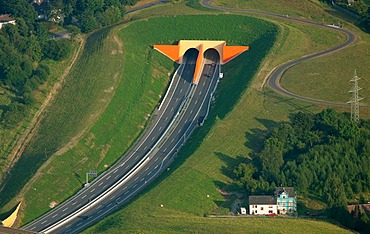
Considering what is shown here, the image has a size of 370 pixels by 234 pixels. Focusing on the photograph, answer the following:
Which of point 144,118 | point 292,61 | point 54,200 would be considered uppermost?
point 292,61

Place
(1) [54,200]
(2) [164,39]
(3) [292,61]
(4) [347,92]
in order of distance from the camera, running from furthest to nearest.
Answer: (2) [164,39], (3) [292,61], (4) [347,92], (1) [54,200]

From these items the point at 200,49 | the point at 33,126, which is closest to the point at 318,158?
the point at 33,126

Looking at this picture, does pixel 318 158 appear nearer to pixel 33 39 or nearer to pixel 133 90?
pixel 133 90

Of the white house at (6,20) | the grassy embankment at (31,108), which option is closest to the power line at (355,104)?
the grassy embankment at (31,108)

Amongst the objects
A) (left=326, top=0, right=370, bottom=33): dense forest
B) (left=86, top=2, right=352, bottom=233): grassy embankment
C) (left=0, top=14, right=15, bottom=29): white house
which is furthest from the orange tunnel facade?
(left=0, top=14, right=15, bottom=29): white house

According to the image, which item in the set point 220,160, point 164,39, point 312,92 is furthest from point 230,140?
point 164,39

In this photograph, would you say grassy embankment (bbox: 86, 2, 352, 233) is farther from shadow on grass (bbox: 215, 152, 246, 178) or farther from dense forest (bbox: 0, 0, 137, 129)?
dense forest (bbox: 0, 0, 137, 129)

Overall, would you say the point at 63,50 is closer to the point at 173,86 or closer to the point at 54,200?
the point at 173,86
